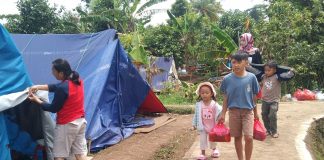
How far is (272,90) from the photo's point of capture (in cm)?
627

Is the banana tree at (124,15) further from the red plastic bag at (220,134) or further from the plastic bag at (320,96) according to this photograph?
the red plastic bag at (220,134)

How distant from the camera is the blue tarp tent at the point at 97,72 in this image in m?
6.55

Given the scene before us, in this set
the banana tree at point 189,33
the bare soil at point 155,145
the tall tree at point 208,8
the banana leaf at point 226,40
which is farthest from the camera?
the tall tree at point 208,8

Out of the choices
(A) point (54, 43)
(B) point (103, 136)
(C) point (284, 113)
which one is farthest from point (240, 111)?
(C) point (284, 113)

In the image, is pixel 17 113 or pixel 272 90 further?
pixel 272 90

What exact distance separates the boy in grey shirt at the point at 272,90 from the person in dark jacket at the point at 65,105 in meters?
3.16

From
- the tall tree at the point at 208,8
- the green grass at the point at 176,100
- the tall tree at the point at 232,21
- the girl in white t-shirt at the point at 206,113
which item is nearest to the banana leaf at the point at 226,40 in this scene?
the green grass at the point at 176,100

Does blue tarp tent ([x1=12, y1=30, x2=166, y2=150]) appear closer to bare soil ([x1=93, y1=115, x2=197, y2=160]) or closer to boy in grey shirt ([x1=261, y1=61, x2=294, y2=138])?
bare soil ([x1=93, y1=115, x2=197, y2=160])

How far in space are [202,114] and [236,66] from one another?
0.97 m

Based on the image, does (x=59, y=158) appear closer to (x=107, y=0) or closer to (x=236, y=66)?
(x=236, y=66)

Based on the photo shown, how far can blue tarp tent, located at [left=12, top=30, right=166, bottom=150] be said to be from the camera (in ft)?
21.5

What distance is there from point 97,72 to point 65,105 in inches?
101

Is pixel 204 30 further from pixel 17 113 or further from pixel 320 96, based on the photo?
pixel 17 113

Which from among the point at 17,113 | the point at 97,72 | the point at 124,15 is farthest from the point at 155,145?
the point at 124,15
